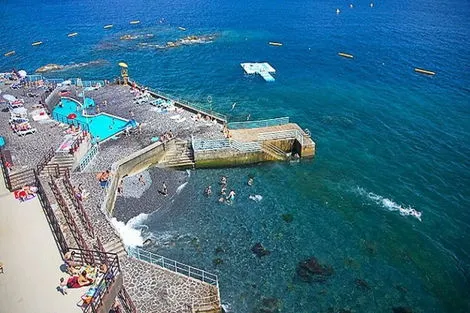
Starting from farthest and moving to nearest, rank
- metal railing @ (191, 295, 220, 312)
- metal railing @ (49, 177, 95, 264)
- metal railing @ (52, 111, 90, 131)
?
metal railing @ (52, 111, 90, 131), metal railing @ (49, 177, 95, 264), metal railing @ (191, 295, 220, 312)

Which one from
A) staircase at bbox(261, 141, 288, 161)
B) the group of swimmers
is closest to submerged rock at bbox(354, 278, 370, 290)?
the group of swimmers

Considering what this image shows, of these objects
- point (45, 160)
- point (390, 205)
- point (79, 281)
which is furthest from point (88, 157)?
point (390, 205)

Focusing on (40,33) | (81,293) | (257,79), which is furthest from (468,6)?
(81,293)

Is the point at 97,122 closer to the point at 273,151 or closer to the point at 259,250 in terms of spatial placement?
the point at 273,151

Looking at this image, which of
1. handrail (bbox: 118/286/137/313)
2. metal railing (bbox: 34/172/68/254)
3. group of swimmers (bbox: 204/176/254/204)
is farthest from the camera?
group of swimmers (bbox: 204/176/254/204)

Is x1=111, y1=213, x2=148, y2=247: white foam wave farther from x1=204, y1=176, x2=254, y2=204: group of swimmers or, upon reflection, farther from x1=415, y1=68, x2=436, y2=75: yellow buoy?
x1=415, y1=68, x2=436, y2=75: yellow buoy

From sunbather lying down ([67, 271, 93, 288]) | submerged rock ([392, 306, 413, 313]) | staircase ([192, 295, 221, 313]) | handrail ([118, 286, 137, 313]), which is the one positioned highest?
sunbather lying down ([67, 271, 93, 288])
